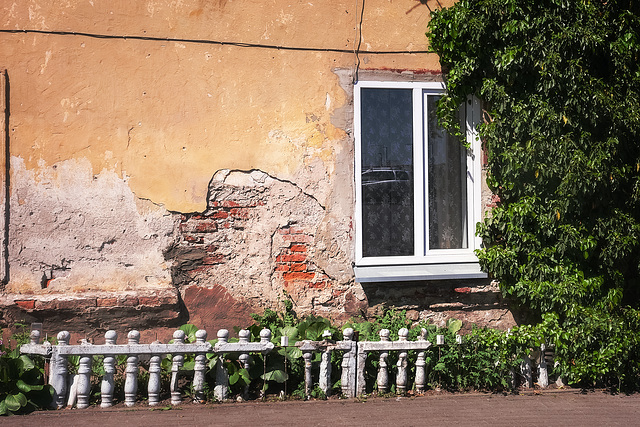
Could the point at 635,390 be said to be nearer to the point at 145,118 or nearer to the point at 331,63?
the point at 331,63

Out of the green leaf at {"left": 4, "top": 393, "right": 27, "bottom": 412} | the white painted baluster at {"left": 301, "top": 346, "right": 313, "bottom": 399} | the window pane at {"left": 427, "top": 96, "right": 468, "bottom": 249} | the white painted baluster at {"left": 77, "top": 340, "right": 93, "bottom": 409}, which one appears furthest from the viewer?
the window pane at {"left": 427, "top": 96, "right": 468, "bottom": 249}

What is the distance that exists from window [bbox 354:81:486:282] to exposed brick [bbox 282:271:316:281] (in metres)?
0.53

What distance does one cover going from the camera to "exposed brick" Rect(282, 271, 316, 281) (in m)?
5.21

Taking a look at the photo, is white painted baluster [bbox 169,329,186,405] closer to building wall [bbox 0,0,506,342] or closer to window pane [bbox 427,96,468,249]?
building wall [bbox 0,0,506,342]

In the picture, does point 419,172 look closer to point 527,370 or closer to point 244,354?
point 527,370

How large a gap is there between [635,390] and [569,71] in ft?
9.13

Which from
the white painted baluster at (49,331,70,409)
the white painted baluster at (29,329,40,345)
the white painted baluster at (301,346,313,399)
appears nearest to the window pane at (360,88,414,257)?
the white painted baluster at (301,346,313,399)

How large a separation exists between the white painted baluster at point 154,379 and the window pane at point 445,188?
2689 millimetres

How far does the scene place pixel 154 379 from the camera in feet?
14.0

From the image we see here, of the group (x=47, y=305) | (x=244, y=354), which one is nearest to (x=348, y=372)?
(x=244, y=354)

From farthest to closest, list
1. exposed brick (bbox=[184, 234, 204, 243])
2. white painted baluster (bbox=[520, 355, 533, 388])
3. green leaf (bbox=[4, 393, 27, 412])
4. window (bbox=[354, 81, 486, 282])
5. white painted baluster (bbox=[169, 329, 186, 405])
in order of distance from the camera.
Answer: window (bbox=[354, 81, 486, 282]), exposed brick (bbox=[184, 234, 204, 243]), white painted baluster (bbox=[520, 355, 533, 388]), white painted baluster (bbox=[169, 329, 186, 405]), green leaf (bbox=[4, 393, 27, 412])

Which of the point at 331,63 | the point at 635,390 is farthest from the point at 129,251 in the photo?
the point at 635,390

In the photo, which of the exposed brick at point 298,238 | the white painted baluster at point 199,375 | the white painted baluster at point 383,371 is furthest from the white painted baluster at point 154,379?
the white painted baluster at point 383,371

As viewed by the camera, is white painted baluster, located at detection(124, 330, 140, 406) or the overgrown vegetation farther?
the overgrown vegetation
